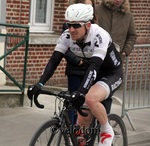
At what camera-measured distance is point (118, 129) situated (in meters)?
6.48

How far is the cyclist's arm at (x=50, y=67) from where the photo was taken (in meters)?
5.72

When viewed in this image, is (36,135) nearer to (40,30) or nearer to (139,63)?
(139,63)

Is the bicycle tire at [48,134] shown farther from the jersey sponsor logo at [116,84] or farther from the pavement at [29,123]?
the pavement at [29,123]

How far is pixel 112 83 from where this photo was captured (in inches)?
236

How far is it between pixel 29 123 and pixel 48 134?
3392mm

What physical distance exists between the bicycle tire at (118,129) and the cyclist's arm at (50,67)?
33.2 inches

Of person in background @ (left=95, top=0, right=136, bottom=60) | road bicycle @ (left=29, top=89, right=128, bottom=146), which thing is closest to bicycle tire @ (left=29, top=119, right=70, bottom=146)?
road bicycle @ (left=29, top=89, right=128, bottom=146)

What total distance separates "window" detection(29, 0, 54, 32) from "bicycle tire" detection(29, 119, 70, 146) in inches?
268

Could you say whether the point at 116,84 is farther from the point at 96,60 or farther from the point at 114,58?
the point at 96,60

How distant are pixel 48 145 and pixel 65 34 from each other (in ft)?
3.55

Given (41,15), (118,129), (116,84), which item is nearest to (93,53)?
(116,84)

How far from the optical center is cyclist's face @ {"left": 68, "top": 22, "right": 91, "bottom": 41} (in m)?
5.69

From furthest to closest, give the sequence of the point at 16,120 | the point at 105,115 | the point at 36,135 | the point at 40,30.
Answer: the point at 40,30 < the point at 16,120 < the point at 105,115 < the point at 36,135

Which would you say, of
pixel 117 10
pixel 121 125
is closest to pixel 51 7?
pixel 117 10
